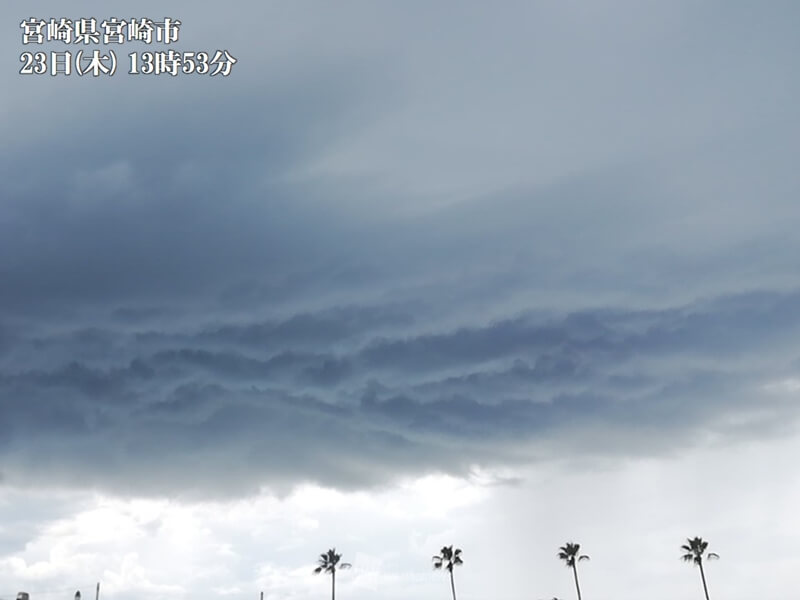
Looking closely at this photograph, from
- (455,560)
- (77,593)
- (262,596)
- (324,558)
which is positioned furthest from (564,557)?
(77,593)

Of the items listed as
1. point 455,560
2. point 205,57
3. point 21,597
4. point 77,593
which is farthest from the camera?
point 455,560

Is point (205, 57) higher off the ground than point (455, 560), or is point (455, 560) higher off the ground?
point (205, 57)

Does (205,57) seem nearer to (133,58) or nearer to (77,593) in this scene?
(133,58)

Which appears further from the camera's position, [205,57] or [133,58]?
[205,57]

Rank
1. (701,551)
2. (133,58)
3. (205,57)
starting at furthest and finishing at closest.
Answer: (701,551) < (205,57) < (133,58)

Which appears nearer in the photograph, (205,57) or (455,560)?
(205,57)

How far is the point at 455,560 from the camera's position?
174 meters

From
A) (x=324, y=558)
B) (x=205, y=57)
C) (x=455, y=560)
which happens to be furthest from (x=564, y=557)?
(x=205, y=57)

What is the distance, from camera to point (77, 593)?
465ft

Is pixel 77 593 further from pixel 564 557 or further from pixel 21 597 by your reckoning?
pixel 564 557

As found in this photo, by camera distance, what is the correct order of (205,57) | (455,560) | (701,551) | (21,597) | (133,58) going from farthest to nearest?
(455,560)
(701,551)
(21,597)
(205,57)
(133,58)

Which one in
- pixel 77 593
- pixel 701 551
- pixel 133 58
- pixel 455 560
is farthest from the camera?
pixel 455 560

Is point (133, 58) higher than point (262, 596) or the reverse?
higher

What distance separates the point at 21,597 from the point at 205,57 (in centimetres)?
8616
